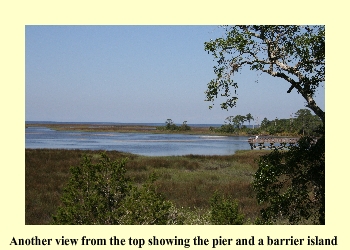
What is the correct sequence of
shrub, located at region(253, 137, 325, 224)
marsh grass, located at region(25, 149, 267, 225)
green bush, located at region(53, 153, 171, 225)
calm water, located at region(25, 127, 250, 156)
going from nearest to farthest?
1. green bush, located at region(53, 153, 171, 225)
2. shrub, located at region(253, 137, 325, 224)
3. marsh grass, located at region(25, 149, 267, 225)
4. calm water, located at region(25, 127, 250, 156)

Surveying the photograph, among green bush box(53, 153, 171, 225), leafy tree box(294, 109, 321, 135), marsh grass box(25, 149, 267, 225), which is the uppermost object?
leafy tree box(294, 109, 321, 135)

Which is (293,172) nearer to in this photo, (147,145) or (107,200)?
(107,200)

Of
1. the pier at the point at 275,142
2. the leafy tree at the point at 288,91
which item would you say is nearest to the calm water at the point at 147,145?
the pier at the point at 275,142

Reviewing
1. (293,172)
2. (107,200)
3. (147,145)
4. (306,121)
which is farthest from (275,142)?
(147,145)

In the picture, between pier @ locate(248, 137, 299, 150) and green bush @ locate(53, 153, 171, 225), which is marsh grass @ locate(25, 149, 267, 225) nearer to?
green bush @ locate(53, 153, 171, 225)

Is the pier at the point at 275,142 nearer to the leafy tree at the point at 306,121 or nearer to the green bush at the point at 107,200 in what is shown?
the leafy tree at the point at 306,121

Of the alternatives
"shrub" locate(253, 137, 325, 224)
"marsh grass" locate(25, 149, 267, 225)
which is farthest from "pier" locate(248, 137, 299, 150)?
"marsh grass" locate(25, 149, 267, 225)
